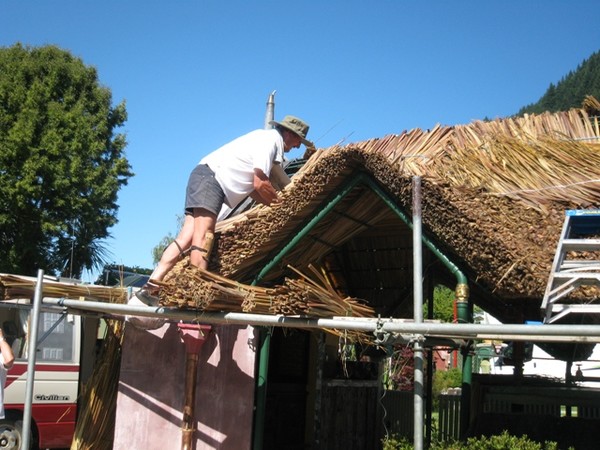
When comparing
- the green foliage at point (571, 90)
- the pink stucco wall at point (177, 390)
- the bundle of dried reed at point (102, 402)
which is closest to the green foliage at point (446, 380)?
the bundle of dried reed at point (102, 402)

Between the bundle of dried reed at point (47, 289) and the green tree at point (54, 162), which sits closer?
the bundle of dried reed at point (47, 289)

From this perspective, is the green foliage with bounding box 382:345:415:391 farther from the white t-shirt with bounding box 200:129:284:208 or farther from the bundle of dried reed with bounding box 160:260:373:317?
the bundle of dried reed with bounding box 160:260:373:317

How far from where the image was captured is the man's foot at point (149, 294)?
5.96 metres

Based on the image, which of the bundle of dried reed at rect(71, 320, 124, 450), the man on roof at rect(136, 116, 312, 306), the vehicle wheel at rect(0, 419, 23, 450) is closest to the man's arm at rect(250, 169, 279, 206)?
the man on roof at rect(136, 116, 312, 306)

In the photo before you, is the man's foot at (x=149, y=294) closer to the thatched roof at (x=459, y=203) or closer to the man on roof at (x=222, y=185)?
the man on roof at (x=222, y=185)

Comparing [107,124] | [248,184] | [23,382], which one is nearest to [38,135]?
[107,124]

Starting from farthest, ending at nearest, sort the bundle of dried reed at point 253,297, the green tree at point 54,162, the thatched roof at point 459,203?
1. the green tree at point 54,162
2. the thatched roof at point 459,203
3. the bundle of dried reed at point 253,297

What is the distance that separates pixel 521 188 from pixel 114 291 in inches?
156

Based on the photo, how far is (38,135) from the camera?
2103cm

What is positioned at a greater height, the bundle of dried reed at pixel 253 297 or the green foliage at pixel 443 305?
the green foliage at pixel 443 305

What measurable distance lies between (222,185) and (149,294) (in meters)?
1.11

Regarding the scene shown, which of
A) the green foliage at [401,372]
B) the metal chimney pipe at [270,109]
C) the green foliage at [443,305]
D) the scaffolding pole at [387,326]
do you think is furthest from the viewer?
the green foliage at [443,305]

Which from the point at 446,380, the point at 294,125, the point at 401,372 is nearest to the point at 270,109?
the point at 294,125

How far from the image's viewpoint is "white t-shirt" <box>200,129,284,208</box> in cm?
637
